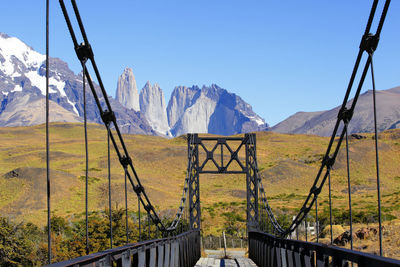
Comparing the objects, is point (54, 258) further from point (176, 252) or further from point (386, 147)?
point (386, 147)

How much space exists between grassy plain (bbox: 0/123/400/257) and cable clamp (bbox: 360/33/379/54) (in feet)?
95.4

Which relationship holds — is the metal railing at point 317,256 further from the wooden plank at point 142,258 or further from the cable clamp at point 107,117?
the cable clamp at point 107,117

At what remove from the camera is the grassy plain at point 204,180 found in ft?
207

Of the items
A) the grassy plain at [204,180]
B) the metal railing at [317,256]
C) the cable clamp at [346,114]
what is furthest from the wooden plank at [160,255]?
the grassy plain at [204,180]

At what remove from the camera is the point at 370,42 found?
800 centimetres

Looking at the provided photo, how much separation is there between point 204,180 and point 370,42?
295ft

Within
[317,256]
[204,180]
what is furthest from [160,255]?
[204,180]

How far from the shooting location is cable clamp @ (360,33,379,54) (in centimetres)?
795

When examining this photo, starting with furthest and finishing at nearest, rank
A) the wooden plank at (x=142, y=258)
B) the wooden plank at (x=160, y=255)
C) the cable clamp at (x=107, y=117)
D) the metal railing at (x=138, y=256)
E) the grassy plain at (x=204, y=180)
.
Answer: the grassy plain at (x=204, y=180) → the wooden plank at (x=160, y=255) → the cable clamp at (x=107, y=117) → the wooden plank at (x=142, y=258) → the metal railing at (x=138, y=256)

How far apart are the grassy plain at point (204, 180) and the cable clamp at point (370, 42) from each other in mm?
29067

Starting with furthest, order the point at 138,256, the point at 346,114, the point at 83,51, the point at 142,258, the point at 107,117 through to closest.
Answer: the point at 346,114 < the point at 107,117 < the point at 83,51 < the point at 142,258 < the point at 138,256

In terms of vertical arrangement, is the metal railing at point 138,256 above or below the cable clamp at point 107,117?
below

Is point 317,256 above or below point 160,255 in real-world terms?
above

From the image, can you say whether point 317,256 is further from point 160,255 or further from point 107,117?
point 107,117
